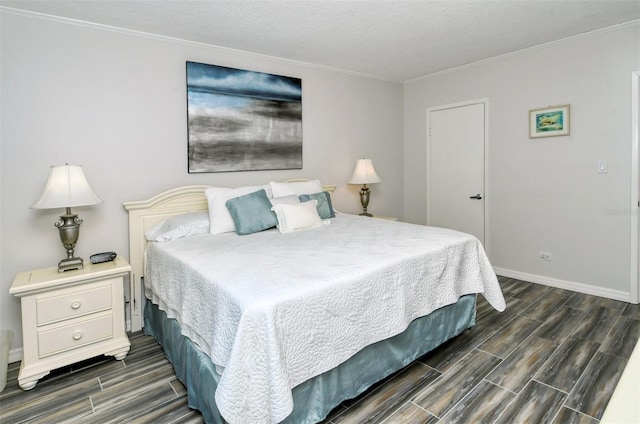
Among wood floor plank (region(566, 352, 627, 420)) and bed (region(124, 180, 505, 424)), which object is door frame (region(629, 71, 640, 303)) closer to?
wood floor plank (region(566, 352, 627, 420))

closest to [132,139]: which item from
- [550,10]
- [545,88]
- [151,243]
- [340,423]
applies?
[151,243]

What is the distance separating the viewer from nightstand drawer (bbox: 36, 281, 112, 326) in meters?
2.26

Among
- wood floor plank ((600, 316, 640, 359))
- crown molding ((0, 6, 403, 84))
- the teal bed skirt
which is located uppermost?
crown molding ((0, 6, 403, 84))

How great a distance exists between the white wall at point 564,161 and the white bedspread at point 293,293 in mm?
1607

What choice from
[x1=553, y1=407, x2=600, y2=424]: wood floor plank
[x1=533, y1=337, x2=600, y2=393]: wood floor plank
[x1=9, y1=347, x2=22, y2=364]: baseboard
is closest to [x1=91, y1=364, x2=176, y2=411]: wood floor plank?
[x1=9, y1=347, x2=22, y2=364]: baseboard

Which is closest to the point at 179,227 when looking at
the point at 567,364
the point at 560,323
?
the point at 567,364

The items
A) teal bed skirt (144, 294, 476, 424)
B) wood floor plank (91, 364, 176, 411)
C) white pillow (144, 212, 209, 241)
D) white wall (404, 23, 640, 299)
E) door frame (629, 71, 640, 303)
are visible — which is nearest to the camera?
teal bed skirt (144, 294, 476, 424)

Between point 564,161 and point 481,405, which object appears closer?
point 481,405

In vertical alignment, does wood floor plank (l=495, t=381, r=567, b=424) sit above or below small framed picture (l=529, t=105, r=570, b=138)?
below

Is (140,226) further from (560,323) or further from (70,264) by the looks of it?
(560,323)

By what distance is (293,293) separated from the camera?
1659mm

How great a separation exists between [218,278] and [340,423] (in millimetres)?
960

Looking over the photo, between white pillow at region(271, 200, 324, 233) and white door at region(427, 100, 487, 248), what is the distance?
2.20 metres

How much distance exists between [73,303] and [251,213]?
1341 mm
